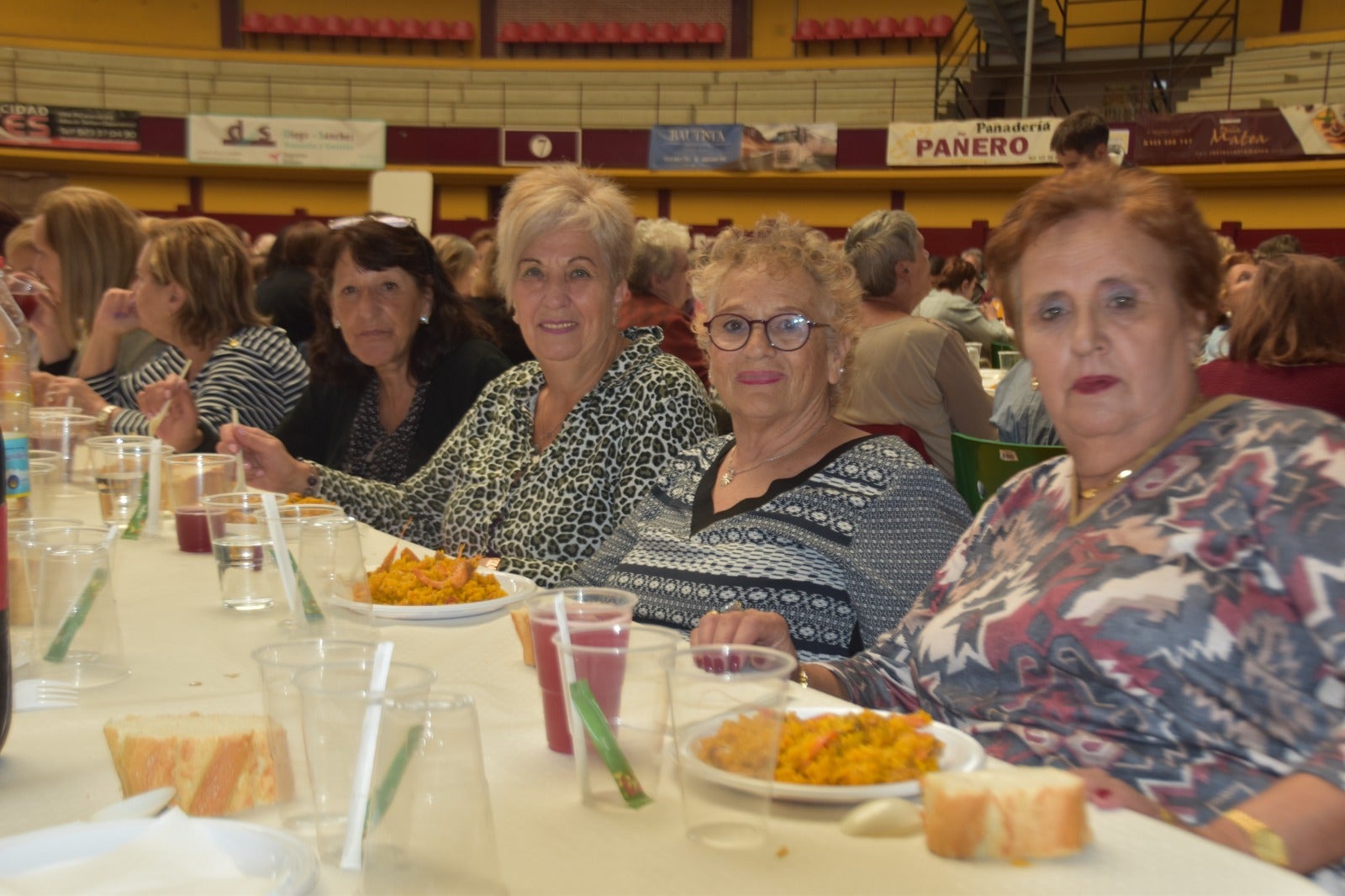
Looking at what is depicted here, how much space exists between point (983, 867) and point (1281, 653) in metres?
0.57

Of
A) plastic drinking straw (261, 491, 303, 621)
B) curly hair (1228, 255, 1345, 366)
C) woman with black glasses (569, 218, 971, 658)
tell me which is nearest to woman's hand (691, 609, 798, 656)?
woman with black glasses (569, 218, 971, 658)

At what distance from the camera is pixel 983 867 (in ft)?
3.27

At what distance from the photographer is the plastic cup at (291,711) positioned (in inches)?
39.6

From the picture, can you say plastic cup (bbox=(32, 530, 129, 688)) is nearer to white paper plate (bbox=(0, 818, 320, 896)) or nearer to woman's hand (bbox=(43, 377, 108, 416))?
white paper plate (bbox=(0, 818, 320, 896))

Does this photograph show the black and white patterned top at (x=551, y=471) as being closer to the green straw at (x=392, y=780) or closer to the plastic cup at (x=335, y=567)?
the plastic cup at (x=335, y=567)

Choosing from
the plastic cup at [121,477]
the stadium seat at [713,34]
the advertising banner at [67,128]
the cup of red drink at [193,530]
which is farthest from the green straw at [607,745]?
the stadium seat at [713,34]

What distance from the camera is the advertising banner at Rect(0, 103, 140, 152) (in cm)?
1698

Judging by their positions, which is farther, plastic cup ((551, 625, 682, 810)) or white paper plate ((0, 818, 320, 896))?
plastic cup ((551, 625, 682, 810))

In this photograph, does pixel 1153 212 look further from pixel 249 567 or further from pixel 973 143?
pixel 973 143

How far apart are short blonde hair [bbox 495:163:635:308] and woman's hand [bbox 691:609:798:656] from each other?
1.46 metres

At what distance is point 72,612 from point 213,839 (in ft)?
2.32

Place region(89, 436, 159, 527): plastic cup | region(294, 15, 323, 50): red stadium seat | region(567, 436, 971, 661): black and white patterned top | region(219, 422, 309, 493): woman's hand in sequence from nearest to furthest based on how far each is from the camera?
region(567, 436, 971, 661): black and white patterned top
region(89, 436, 159, 527): plastic cup
region(219, 422, 309, 493): woman's hand
region(294, 15, 323, 50): red stadium seat

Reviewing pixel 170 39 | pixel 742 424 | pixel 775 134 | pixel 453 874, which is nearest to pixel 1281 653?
pixel 453 874

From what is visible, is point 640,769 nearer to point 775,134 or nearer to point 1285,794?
point 1285,794
